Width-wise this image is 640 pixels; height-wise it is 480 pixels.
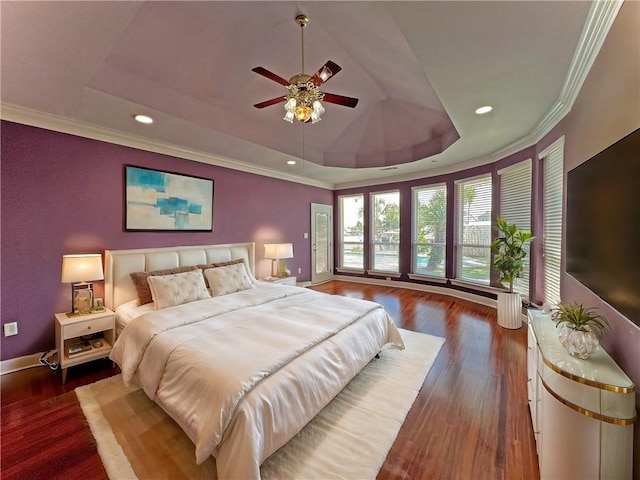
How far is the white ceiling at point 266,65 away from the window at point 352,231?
9.35 feet

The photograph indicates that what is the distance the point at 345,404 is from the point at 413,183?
508cm

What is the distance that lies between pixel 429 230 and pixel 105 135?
5.83m

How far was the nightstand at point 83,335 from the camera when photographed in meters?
2.54

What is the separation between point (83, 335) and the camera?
2.77 metres

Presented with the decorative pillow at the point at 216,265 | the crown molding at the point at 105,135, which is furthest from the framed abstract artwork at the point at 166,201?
the decorative pillow at the point at 216,265

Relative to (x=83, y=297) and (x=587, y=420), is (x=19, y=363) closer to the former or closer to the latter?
(x=83, y=297)

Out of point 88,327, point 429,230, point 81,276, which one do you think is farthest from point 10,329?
point 429,230

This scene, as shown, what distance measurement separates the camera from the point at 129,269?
10.6 feet

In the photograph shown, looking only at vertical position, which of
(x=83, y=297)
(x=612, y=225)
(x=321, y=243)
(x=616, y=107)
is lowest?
(x=83, y=297)

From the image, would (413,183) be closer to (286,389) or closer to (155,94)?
(155,94)

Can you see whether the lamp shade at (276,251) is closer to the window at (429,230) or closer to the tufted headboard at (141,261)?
the tufted headboard at (141,261)

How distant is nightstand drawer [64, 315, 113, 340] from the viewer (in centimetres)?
257

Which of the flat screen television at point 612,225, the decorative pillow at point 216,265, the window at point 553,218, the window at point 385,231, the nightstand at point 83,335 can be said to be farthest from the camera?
the window at point 385,231

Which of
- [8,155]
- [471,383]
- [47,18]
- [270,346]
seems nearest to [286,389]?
[270,346]
